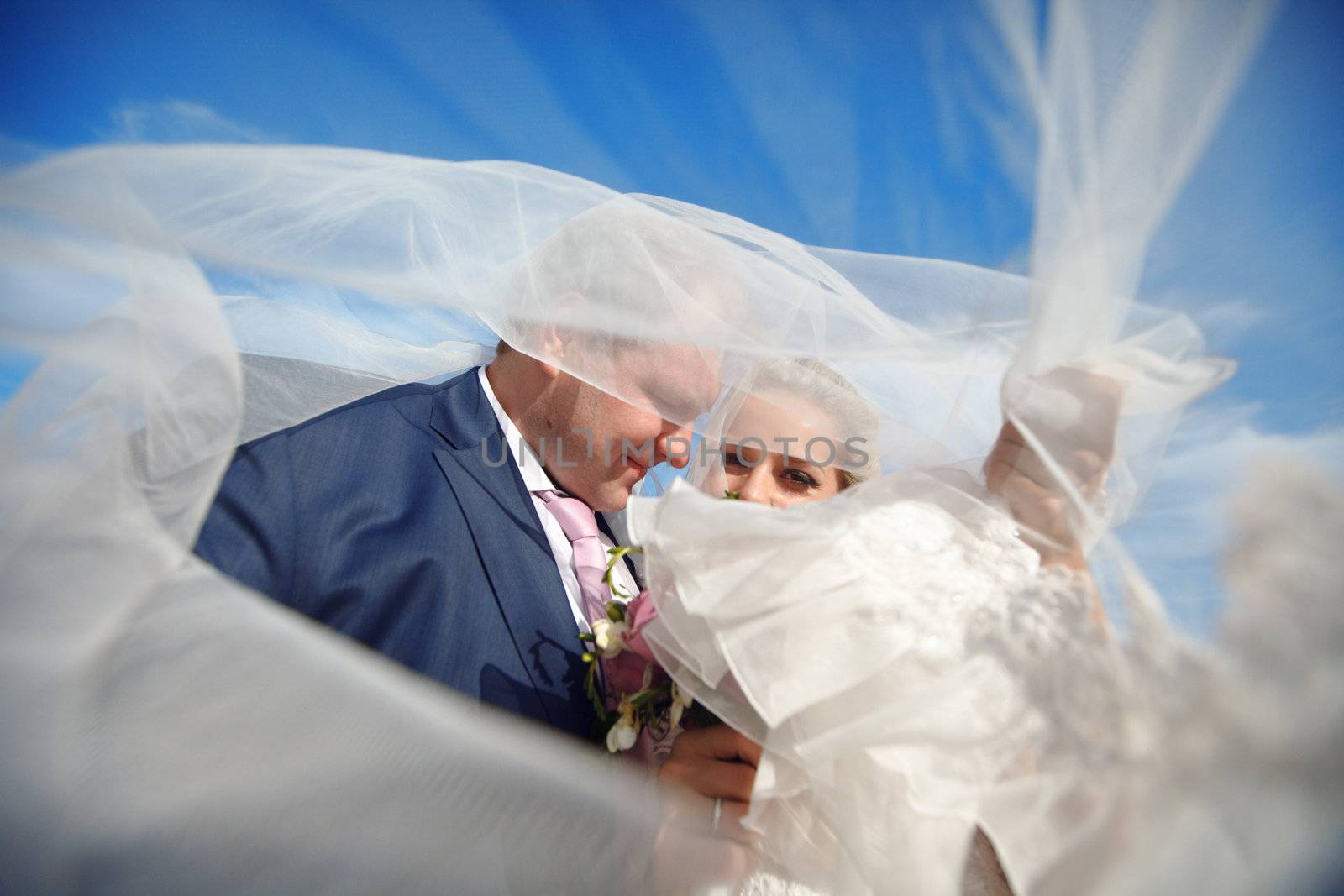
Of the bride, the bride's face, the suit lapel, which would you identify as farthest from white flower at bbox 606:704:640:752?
the bride's face

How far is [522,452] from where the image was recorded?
2711mm

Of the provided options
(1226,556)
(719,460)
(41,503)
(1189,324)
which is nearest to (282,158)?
(41,503)

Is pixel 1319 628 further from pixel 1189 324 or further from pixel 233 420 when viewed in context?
pixel 233 420

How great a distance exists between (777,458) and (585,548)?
70cm

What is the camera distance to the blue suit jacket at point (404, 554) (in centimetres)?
190

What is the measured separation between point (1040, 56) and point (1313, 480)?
2.81ft

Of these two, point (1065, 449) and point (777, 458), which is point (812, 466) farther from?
point (1065, 449)

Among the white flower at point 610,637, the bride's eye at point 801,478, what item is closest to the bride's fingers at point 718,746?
the white flower at point 610,637

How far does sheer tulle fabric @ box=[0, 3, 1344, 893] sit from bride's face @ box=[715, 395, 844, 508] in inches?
19.7

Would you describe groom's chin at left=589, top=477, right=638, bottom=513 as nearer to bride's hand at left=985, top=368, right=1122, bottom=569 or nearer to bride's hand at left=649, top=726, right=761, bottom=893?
bride's hand at left=649, top=726, right=761, bottom=893

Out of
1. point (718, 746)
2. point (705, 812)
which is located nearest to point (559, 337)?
point (718, 746)

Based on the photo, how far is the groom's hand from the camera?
1.57 m

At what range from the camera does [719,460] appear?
238 cm

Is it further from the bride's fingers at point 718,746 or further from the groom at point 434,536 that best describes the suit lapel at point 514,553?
the bride's fingers at point 718,746
